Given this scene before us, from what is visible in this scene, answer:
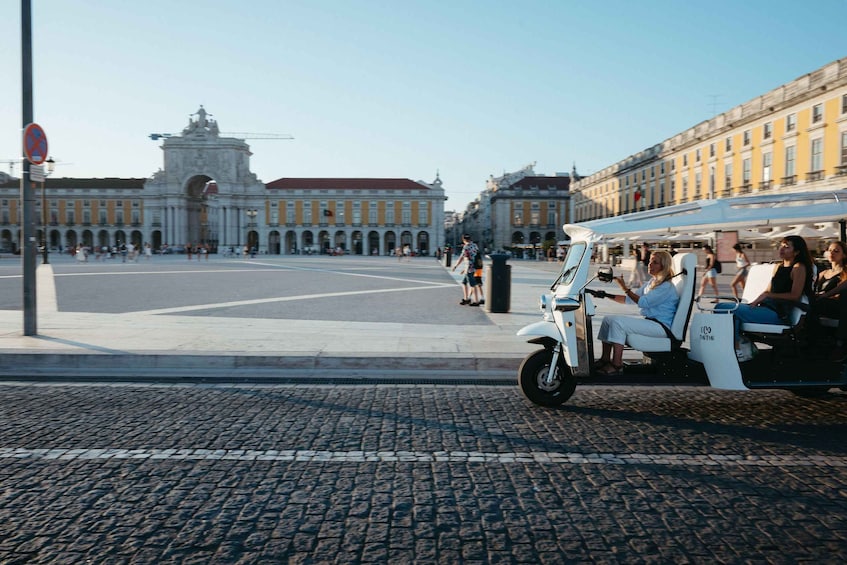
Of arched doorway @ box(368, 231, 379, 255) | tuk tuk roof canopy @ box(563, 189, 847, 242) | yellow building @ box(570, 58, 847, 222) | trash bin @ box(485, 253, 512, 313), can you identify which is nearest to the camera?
tuk tuk roof canopy @ box(563, 189, 847, 242)

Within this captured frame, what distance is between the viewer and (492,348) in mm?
7859

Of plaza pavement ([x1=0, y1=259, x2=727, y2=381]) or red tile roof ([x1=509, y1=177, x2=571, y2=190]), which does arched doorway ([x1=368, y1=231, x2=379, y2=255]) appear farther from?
plaza pavement ([x1=0, y1=259, x2=727, y2=381])

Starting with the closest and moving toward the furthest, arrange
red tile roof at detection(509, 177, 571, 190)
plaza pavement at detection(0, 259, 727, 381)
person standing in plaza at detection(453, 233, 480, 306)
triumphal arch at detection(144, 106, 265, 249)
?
plaza pavement at detection(0, 259, 727, 381) < person standing in plaza at detection(453, 233, 480, 306) < triumphal arch at detection(144, 106, 265, 249) < red tile roof at detection(509, 177, 571, 190)

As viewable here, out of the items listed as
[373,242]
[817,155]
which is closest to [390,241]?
[373,242]

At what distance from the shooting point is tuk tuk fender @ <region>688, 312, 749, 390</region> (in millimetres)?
5016

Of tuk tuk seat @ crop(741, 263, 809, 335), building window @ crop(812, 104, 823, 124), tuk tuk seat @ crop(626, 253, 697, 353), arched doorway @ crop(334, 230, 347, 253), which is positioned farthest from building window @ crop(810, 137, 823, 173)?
arched doorway @ crop(334, 230, 347, 253)

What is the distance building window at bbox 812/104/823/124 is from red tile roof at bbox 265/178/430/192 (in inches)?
2564

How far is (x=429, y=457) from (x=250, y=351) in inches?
157

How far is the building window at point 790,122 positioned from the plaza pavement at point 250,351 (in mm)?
34960

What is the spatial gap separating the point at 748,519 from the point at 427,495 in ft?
5.33

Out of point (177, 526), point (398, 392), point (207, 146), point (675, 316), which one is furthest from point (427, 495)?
point (207, 146)

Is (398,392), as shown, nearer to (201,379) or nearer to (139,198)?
(201,379)

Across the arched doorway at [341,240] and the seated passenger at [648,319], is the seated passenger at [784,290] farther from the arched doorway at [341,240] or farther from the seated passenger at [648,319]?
the arched doorway at [341,240]

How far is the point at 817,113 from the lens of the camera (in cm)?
3428
